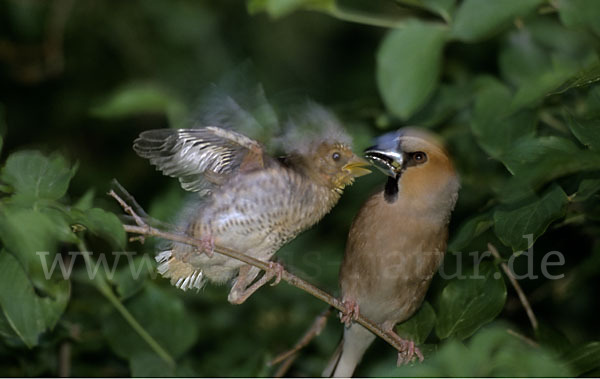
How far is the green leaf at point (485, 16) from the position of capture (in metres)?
2.91

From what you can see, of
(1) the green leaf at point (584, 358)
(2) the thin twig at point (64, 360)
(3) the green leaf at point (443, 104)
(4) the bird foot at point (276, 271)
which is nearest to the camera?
(1) the green leaf at point (584, 358)

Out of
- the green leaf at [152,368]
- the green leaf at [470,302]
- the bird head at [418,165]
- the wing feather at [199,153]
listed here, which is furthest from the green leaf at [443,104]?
the green leaf at [152,368]

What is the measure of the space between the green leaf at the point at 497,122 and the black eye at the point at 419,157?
0.23 metres

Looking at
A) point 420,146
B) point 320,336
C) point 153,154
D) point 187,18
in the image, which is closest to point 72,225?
point 153,154

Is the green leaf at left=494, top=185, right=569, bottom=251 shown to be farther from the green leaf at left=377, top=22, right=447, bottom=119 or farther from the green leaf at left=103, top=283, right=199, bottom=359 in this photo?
the green leaf at left=103, top=283, right=199, bottom=359

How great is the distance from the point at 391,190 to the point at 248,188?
85 cm

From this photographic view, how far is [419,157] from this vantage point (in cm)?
374

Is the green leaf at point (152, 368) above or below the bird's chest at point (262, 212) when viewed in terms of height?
below

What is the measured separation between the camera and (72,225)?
2.71 metres

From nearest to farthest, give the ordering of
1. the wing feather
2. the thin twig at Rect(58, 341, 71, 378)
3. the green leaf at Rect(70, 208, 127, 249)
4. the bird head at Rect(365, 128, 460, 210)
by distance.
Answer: the green leaf at Rect(70, 208, 127, 249) < the wing feather < the bird head at Rect(365, 128, 460, 210) < the thin twig at Rect(58, 341, 71, 378)

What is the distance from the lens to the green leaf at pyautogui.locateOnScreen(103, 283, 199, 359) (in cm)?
377

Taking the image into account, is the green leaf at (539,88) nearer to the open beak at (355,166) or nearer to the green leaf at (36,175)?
the open beak at (355,166)

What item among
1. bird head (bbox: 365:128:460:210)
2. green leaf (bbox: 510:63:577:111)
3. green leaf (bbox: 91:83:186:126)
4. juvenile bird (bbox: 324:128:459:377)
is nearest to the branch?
juvenile bird (bbox: 324:128:459:377)

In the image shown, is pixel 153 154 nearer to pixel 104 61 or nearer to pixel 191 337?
pixel 191 337
